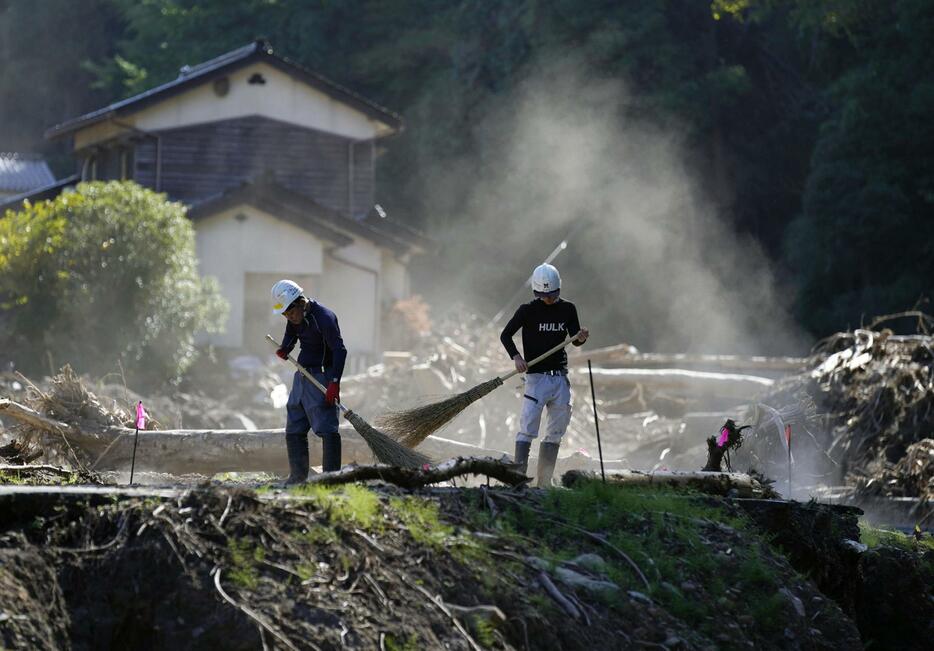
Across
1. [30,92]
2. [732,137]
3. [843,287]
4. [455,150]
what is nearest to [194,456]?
[843,287]

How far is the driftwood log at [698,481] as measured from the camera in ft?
32.5

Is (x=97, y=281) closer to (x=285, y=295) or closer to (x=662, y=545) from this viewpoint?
(x=285, y=295)

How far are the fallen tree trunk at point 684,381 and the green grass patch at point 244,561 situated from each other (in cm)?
1599

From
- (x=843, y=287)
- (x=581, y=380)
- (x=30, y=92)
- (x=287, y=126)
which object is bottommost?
(x=581, y=380)

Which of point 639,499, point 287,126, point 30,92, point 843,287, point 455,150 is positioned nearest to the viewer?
point 639,499

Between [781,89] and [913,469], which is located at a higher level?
[781,89]

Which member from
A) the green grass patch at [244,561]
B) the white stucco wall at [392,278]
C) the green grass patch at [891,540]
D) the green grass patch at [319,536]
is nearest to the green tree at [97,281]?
the white stucco wall at [392,278]

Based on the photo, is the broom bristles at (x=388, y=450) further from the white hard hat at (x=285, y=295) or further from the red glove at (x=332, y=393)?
the white hard hat at (x=285, y=295)

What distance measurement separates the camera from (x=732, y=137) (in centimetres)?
4141

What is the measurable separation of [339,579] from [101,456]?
6.90m

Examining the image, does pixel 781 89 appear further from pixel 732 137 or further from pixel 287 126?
pixel 287 126

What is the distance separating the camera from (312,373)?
432 inches

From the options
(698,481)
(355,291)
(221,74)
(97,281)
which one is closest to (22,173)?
(221,74)

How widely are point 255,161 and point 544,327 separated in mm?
26401
